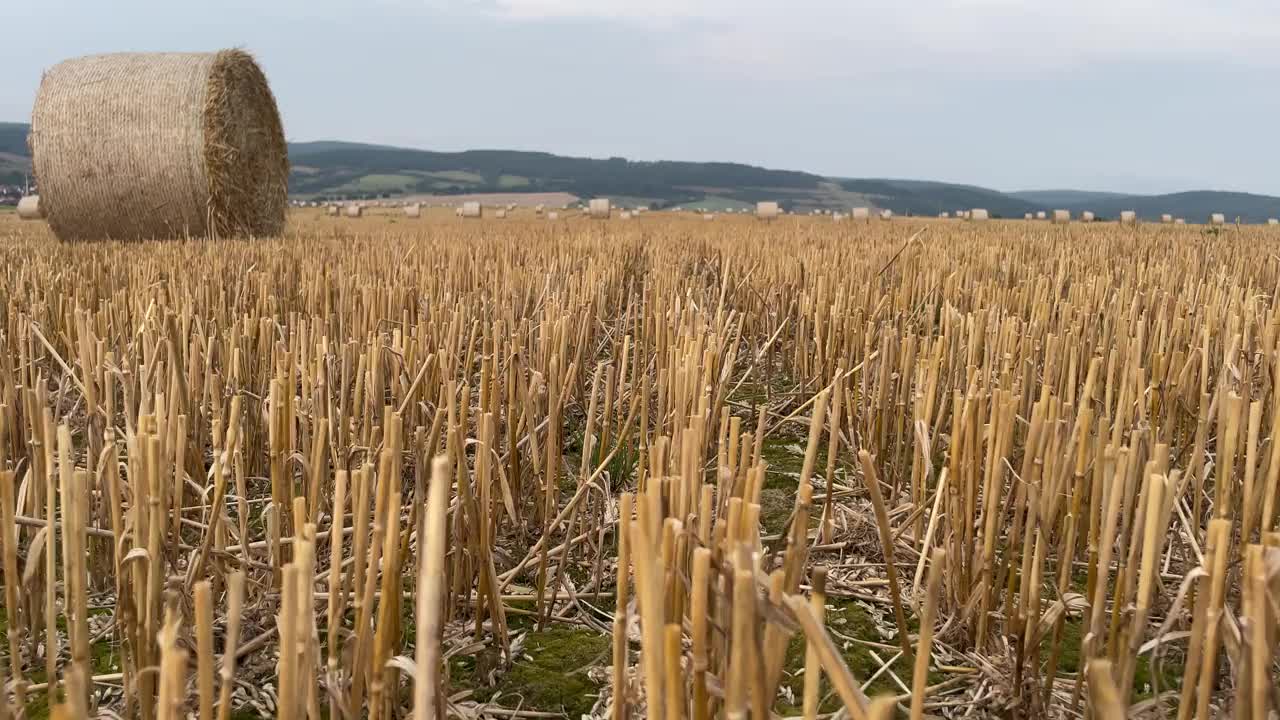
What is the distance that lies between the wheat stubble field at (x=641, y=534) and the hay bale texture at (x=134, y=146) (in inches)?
169

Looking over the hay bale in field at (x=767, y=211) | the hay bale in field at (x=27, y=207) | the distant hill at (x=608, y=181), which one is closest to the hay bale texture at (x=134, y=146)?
the hay bale in field at (x=27, y=207)

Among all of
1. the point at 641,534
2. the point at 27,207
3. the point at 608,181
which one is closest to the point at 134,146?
the point at 27,207

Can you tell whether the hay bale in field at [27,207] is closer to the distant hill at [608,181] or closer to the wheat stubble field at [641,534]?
the wheat stubble field at [641,534]

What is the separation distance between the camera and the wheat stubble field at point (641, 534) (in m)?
0.94

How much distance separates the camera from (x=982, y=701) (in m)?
1.48

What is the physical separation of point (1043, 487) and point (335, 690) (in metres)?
1.05

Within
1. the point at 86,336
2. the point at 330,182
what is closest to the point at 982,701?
the point at 86,336

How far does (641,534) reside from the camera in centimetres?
88

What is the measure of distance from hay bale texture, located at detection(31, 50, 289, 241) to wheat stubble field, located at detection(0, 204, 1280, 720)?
A: 4.29 m

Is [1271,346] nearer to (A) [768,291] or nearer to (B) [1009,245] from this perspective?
(A) [768,291]

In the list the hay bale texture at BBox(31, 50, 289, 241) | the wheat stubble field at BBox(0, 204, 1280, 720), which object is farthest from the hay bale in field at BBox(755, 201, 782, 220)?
the wheat stubble field at BBox(0, 204, 1280, 720)

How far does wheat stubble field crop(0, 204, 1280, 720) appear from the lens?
944mm

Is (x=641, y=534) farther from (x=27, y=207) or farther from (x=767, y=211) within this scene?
(x=767, y=211)

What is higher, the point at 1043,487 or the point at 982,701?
the point at 1043,487
